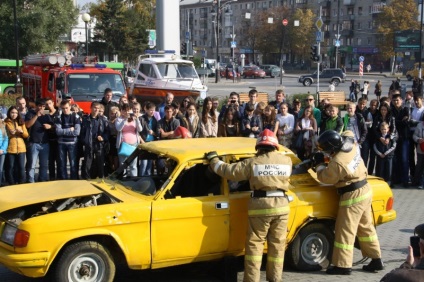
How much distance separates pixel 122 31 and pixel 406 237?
5218 cm

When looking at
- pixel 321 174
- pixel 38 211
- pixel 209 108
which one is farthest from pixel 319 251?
pixel 209 108

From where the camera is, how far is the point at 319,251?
7.46 metres

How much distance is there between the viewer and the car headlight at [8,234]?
20.2 feet


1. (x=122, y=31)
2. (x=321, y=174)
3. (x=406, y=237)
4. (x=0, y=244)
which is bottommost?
(x=406, y=237)

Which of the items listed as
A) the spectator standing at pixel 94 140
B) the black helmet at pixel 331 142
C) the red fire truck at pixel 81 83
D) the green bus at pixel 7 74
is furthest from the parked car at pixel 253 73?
the black helmet at pixel 331 142

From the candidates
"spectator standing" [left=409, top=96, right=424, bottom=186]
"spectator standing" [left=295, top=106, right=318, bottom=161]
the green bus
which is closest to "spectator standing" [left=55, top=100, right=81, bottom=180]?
"spectator standing" [left=295, top=106, right=318, bottom=161]

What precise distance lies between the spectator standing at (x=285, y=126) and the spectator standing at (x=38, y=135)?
14.1ft

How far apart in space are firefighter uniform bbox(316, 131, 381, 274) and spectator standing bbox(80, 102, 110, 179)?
17.0 ft

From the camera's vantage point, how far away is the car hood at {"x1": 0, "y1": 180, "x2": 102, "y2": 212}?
6434 mm

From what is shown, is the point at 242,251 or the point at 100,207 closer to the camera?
the point at 100,207

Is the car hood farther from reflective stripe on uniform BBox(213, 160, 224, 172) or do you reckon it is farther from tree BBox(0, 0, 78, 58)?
tree BBox(0, 0, 78, 58)

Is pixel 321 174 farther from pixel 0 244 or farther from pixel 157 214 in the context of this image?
pixel 0 244

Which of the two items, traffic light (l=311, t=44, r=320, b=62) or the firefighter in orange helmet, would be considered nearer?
the firefighter in orange helmet

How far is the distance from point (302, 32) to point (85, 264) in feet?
252
